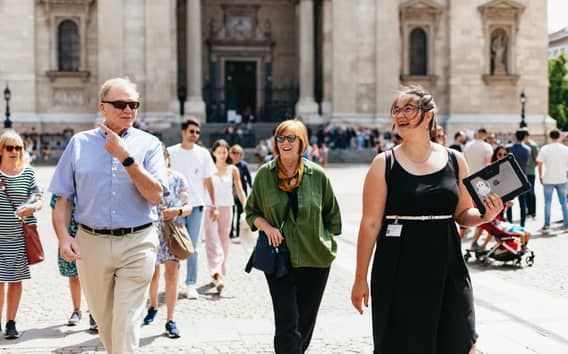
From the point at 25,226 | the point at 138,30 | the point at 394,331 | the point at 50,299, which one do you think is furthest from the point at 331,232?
the point at 138,30

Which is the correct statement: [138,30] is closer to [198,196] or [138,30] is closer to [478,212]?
[198,196]

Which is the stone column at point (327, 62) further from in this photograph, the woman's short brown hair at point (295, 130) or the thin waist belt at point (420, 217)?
the thin waist belt at point (420, 217)

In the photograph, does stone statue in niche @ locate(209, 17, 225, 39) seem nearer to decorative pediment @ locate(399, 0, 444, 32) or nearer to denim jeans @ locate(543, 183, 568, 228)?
decorative pediment @ locate(399, 0, 444, 32)

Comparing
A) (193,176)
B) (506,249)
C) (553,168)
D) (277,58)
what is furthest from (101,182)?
(277,58)

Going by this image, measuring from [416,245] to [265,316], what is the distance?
4.34 meters

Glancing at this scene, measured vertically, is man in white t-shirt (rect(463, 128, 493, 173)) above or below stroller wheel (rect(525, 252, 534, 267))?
above

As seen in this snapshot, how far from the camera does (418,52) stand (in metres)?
41.7

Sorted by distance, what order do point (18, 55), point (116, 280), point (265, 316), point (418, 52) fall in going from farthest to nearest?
point (418, 52)
point (18, 55)
point (265, 316)
point (116, 280)

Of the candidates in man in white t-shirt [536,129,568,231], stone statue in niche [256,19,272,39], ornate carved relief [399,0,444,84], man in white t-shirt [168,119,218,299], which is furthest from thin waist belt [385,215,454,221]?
stone statue in niche [256,19,272,39]

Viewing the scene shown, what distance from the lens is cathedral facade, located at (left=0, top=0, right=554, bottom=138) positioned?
38.2 m

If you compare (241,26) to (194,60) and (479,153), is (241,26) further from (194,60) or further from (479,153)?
(479,153)

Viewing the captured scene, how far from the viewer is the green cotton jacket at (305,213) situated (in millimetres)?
5840

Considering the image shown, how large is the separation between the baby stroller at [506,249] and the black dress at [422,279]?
7.49 meters

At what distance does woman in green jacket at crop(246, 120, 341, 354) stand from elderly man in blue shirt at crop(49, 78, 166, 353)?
0.87m
